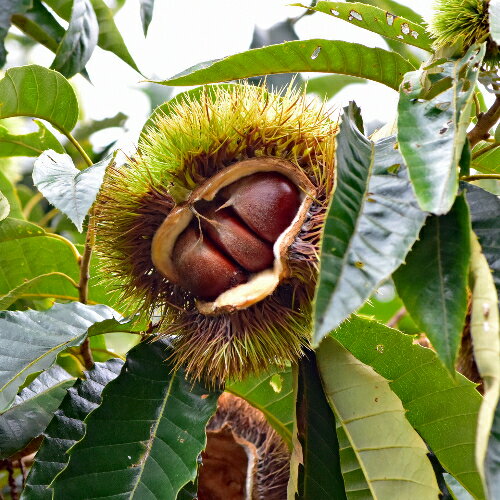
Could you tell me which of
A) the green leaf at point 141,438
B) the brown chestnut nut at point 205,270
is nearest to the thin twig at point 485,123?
the brown chestnut nut at point 205,270

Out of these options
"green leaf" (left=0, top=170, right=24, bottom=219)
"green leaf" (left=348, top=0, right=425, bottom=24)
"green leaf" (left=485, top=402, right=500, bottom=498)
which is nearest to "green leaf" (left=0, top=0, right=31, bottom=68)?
"green leaf" (left=0, top=170, right=24, bottom=219)

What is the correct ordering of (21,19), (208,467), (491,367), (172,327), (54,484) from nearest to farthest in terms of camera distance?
(491,367) < (54,484) < (172,327) < (208,467) < (21,19)

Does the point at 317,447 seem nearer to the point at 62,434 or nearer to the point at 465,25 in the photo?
the point at 62,434

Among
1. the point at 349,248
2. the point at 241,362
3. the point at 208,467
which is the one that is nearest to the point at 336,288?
the point at 349,248

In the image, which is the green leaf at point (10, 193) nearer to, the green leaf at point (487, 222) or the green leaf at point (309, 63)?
the green leaf at point (309, 63)

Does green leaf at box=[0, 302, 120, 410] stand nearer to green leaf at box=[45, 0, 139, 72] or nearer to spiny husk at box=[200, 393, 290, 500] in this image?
spiny husk at box=[200, 393, 290, 500]

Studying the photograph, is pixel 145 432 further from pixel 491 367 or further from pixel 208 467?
pixel 491 367

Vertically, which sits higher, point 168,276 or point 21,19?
point 21,19

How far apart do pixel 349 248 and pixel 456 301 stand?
126mm

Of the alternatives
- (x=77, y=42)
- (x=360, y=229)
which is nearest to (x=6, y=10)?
(x=77, y=42)

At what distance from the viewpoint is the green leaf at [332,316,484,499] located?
38.3 inches

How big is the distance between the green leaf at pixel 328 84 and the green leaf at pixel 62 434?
114 cm

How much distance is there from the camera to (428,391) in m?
1.02

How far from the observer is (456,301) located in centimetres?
72
